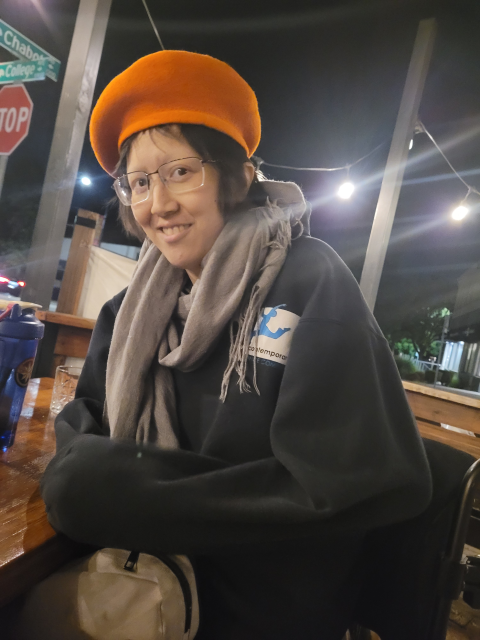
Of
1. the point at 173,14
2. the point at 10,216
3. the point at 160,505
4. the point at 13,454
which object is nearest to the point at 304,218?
the point at 160,505

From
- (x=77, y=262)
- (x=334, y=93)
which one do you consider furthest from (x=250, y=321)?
(x=334, y=93)

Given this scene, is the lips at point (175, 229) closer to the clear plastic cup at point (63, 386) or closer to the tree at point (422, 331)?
the clear plastic cup at point (63, 386)

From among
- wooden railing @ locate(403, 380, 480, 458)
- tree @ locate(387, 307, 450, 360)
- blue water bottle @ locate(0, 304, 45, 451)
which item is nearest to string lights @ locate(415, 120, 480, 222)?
tree @ locate(387, 307, 450, 360)

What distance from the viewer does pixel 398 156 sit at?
11.2ft

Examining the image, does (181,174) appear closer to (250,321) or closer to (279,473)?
(250,321)

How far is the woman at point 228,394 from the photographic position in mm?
604

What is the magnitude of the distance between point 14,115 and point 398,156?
2.85 meters

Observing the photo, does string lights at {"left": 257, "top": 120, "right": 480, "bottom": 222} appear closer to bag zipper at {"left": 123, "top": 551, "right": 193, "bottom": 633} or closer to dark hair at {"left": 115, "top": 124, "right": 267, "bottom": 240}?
dark hair at {"left": 115, "top": 124, "right": 267, "bottom": 240}

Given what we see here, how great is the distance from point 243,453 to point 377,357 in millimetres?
313

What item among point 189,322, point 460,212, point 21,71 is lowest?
point 189,322

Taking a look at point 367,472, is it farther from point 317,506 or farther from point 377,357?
point 377,357

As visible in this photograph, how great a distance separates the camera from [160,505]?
588 mm

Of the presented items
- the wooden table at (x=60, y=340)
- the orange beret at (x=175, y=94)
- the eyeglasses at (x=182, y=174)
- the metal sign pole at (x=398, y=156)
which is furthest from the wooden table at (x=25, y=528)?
the metal sign pole at (x=398, y=156)

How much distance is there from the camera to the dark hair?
881mm
